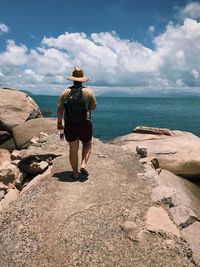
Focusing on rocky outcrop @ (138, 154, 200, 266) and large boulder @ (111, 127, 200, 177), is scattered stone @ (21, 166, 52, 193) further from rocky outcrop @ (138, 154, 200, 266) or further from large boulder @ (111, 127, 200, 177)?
large boulder @ (111, 127, 200, 177)

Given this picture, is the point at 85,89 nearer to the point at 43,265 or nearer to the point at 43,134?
the point at 43,265

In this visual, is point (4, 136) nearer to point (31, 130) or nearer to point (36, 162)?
point (31, 130)

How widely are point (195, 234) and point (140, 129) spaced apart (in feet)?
52.3

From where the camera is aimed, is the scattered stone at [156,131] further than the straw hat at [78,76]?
Yes

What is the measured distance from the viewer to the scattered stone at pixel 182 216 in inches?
360

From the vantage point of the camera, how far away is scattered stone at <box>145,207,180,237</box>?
8.32 meters

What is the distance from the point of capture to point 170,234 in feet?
26.8

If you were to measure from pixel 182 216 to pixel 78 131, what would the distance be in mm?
3928

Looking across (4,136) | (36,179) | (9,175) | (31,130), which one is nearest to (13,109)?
(4,136)

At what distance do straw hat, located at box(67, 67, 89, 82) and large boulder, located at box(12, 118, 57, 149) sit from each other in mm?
10995

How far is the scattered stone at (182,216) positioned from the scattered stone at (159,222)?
0.28m

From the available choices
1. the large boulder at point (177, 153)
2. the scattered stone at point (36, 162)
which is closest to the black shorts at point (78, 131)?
the scattered stone at point (36, 162)

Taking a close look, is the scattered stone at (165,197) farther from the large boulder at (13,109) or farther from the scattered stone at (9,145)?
the large boulder at (13,109)

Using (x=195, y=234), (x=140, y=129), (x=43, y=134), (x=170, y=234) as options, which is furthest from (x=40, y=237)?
(x=140, y=129)
